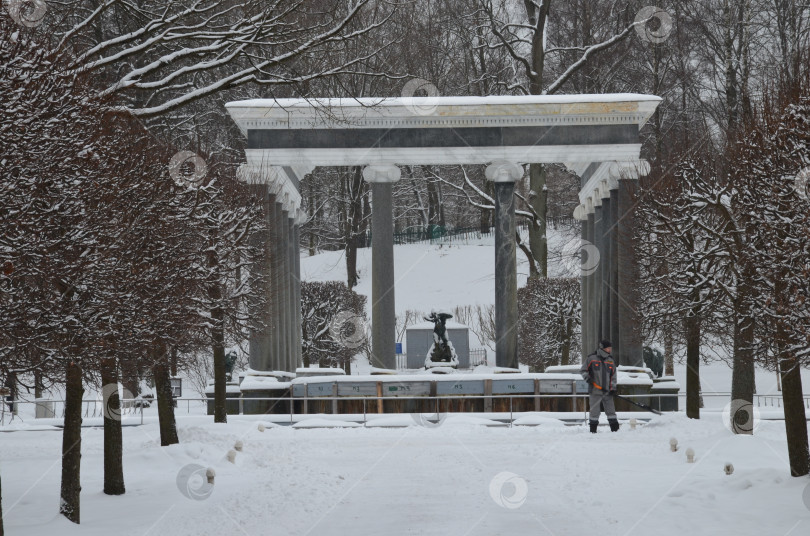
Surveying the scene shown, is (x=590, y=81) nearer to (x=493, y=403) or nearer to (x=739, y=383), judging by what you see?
(x=493, y=403)

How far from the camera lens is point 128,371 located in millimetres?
14375

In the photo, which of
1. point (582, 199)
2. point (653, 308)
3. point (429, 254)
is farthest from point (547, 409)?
point (429, 254)

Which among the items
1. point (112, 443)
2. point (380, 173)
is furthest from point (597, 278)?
point (112, 443)

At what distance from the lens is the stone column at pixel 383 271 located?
30797 millimetres

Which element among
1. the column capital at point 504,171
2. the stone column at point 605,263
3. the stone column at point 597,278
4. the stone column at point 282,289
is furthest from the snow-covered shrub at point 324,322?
the stone column at point 605,263

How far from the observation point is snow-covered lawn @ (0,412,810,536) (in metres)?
13.2

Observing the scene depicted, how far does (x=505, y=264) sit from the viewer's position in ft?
102

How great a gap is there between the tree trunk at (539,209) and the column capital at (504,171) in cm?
895

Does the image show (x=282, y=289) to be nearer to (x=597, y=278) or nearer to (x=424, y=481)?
(x=597, y=278)

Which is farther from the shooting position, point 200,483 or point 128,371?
point 200,483

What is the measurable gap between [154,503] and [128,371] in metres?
2.02

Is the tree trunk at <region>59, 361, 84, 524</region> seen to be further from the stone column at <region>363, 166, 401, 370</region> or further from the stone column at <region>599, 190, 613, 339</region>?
the stone column at <region>599, 190, 613, 339</region>

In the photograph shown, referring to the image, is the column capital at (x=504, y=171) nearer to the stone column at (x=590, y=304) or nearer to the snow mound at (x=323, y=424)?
the stone column at (x=590, y=304)

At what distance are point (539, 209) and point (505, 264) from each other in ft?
32.6
